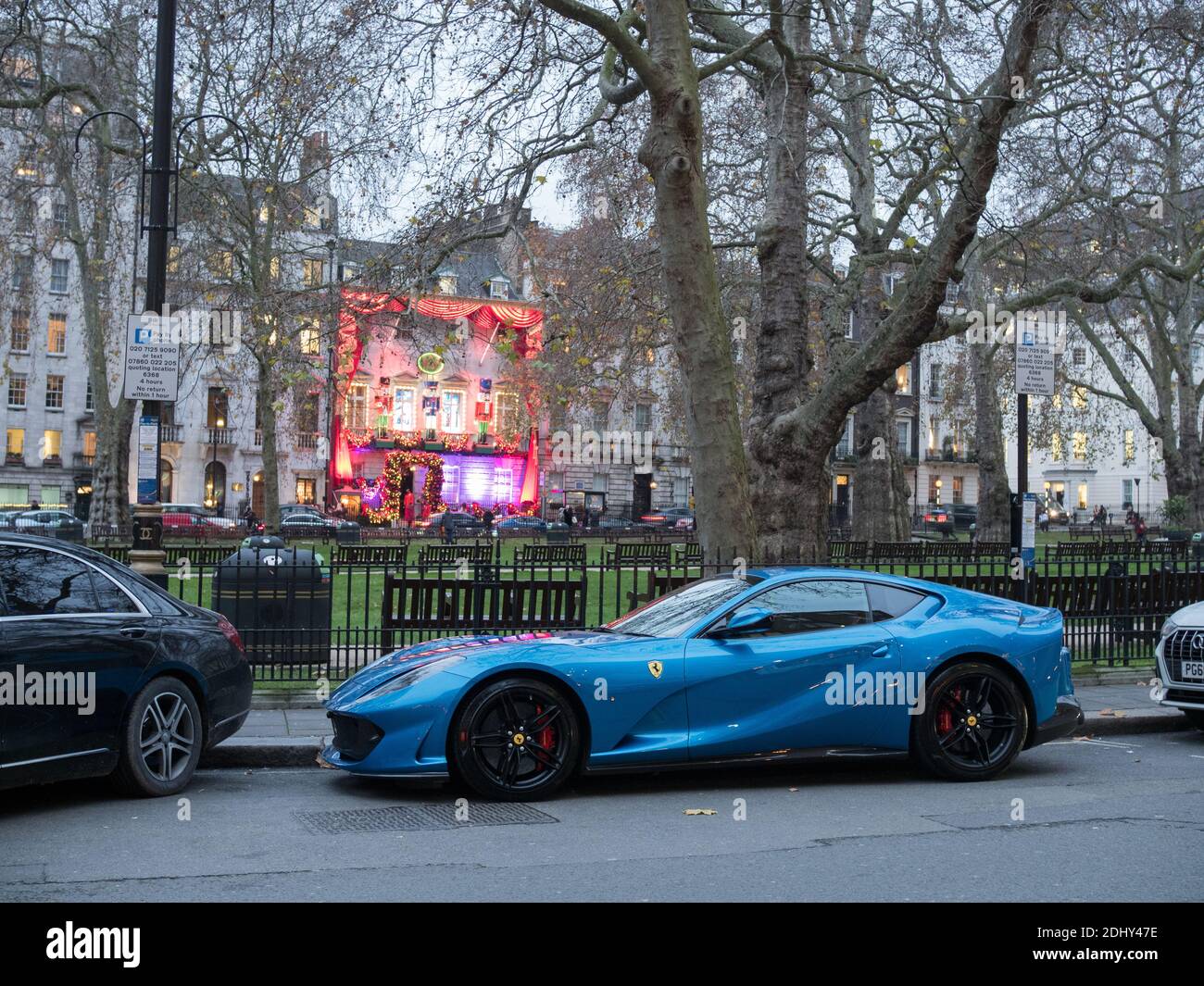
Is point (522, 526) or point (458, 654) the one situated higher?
point (522, 526)

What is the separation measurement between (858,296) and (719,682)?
2462 cm

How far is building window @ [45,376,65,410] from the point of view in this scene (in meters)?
64.0

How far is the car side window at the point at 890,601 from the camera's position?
8.48 meters

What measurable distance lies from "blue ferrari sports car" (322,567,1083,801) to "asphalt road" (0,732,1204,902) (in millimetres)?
277

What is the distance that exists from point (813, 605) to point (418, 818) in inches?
119

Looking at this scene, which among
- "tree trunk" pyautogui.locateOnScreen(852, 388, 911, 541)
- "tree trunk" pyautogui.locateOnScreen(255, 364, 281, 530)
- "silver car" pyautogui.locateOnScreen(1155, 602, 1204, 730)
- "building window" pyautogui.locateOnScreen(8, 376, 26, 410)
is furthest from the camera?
"building window" pyautogui.locateOnScreen(8, 376, 26, 410)

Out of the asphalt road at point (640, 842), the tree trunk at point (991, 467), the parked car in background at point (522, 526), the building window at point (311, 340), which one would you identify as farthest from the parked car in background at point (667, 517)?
the asphalt road at point (640, 842)

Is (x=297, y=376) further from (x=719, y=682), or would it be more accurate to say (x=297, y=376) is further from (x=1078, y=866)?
(x=1078, y=866)

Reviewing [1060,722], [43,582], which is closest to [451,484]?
[1060,722]

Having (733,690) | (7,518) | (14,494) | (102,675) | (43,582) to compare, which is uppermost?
(14,494)

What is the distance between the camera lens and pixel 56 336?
64.5 m

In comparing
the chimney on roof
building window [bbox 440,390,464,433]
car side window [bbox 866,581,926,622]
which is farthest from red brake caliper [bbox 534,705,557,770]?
building window [bbox 440,390,464,433]

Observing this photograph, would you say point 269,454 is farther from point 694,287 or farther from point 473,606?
point 694,287

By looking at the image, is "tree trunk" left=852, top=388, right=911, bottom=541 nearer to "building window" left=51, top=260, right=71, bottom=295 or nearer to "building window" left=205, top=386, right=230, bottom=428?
"building window" left=205, top=386, right=230, bottom=428
